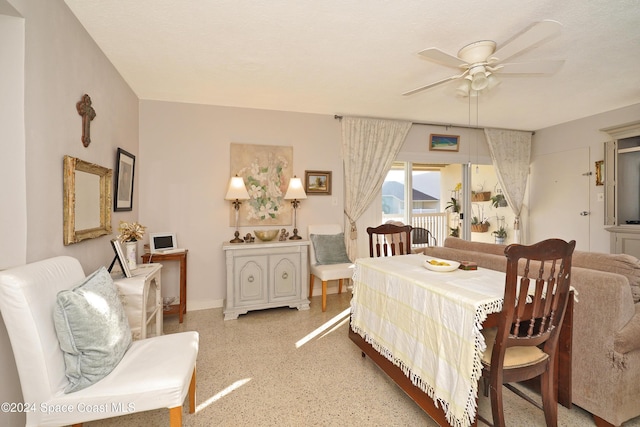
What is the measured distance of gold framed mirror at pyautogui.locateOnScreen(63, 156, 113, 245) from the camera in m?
1.81

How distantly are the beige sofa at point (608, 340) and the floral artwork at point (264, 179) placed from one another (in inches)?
121

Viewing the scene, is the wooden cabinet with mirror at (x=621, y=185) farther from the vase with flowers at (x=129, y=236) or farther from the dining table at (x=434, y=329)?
the vase with flowers at (x=129, y=236)

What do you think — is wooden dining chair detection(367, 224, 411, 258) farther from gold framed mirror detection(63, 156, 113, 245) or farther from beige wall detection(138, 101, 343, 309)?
gold framed mirror detection(63, 156, 113, 245)

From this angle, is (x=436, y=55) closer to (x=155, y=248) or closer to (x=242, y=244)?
(x=242, y=244)

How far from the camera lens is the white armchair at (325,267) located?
3.50 m

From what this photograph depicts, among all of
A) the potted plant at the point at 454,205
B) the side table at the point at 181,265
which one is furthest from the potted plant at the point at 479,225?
the side table at the point at 181,265

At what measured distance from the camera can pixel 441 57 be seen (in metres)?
2.05

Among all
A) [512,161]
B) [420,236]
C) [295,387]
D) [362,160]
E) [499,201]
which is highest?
[512,161]

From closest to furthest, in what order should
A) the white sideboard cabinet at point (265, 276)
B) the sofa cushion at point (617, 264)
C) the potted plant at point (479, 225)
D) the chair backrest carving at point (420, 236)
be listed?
the sofa cushion at point (617, 264) < the white sideboard cabinet at point (265, 276) < the chair backrest carving at point (420, 236) < the potted plant at point (479, 225)

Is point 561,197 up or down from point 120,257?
up

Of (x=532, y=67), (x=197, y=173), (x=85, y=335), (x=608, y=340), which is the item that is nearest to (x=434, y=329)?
(x=608, y=340)

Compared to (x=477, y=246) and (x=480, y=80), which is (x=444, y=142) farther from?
(x=477, y=246)

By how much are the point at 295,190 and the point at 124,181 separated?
1.83m

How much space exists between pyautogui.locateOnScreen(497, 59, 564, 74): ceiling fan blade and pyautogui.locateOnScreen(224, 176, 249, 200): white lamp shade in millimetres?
2750
